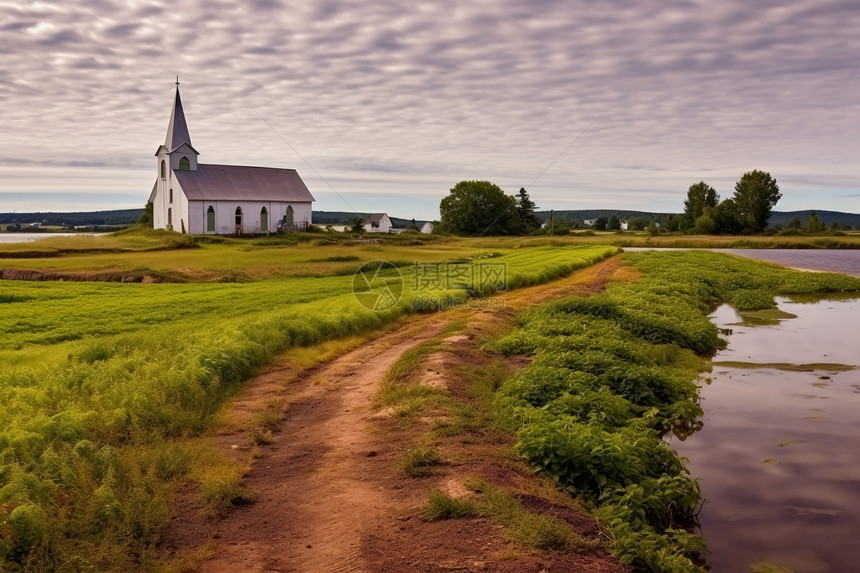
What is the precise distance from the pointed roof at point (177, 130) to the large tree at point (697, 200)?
92.3m

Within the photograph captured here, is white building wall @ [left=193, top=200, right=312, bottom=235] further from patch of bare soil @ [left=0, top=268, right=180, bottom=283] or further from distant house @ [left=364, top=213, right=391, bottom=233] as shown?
distant house @ [left=364, top=213, right=391, bottom=233]

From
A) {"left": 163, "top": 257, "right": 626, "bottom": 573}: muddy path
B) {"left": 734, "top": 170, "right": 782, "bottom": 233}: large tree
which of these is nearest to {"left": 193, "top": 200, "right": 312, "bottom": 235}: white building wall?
{"left": 163, "top": 257, "right": 626, "bottom": 573}: muddy path

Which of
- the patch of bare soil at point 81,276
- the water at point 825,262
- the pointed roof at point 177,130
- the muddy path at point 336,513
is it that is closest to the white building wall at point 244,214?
the pointed roof at point 177,130

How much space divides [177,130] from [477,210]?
53594 millimetres

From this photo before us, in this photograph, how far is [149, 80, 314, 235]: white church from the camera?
7131 centimetres

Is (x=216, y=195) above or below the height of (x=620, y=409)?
above

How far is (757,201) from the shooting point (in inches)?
4786

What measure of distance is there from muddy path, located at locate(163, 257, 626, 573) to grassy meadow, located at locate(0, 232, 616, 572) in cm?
49

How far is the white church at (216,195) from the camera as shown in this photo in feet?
234

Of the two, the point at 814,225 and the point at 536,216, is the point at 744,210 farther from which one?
the point at 536,216

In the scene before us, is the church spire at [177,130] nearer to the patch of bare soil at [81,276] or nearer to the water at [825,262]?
the patch of bare soil at [81,276]

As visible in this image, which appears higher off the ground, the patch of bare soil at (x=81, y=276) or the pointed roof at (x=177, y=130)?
the pointed roof at (x=177, y=130)

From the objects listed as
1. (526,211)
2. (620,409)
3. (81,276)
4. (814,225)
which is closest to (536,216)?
(526,211)

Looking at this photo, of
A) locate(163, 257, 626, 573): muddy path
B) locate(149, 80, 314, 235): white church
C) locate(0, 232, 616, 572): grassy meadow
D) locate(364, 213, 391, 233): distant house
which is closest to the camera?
locate(163, 257, 626, 573): muddy path
